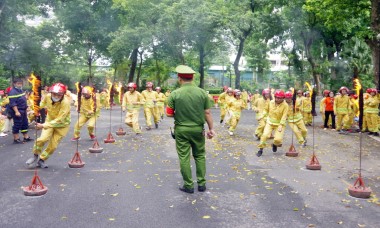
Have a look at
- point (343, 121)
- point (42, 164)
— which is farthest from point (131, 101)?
point (343, 121)

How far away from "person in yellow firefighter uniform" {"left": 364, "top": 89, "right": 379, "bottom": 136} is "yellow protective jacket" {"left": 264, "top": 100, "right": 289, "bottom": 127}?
285 inches

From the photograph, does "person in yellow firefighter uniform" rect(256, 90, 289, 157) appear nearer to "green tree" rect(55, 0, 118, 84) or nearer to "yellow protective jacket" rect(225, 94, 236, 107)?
"yellow protective jacket" rect(225, 94, 236, 107)

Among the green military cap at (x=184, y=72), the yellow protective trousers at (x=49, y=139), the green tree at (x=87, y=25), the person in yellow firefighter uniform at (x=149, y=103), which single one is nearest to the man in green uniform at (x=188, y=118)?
the green military cap at (x=184, y=72)

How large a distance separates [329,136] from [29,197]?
1257 centimetres

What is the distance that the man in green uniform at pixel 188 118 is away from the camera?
6.70 meters

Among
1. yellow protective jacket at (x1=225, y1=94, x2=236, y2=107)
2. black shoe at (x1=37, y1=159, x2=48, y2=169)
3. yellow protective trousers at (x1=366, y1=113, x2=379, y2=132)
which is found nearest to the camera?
black shoe at (x1=37, y1=159, x2=48, y2=169)

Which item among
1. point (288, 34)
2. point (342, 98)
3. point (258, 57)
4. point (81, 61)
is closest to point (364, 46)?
point (288, 34)

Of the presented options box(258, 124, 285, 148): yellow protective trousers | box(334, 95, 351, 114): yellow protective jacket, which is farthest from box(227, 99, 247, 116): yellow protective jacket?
box(258, 124, 285, 148): yellow protective trousers

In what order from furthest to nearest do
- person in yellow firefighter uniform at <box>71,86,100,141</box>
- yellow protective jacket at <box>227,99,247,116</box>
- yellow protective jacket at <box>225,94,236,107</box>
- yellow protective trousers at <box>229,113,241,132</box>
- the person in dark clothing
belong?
yellow protective jacket at <box>225,94,236,107</box>
yellow protective jacket at <box>227,99,247,116</box>
yellow protective trousers at <box>229,113,241,132</box>
person in yellow firefighter uniform at <box>71,86,100,141</box>
the person in dark clothing

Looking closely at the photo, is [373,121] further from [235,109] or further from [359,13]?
[359,13]

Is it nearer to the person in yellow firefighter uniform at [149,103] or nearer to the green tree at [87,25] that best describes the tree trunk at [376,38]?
the person in yellow firefighter uniform at [149,103]

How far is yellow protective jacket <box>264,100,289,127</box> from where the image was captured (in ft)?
33.8

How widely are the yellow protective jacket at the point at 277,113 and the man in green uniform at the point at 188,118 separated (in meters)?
4.01

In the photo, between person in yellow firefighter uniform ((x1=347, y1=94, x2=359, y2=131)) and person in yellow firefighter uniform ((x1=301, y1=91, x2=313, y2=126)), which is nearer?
person in yellow firefighter uniform ((x1=347, y1=94, x2=359, y2=131))
